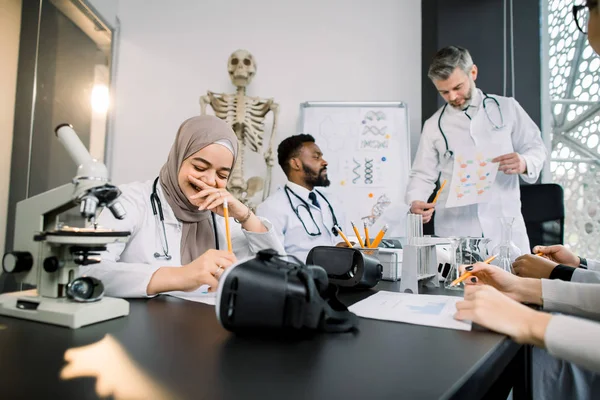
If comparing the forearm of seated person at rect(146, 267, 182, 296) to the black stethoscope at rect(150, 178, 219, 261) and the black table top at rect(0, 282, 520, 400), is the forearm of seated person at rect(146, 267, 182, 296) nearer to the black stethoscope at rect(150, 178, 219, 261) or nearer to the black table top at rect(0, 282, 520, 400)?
the black table top at rect(0, 282, 520, 400)

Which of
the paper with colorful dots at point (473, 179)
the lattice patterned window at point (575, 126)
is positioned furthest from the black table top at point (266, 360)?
the lattice patterned window at point (575, 126)

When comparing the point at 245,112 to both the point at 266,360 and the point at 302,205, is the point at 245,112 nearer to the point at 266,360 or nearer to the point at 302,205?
the point at 302,205

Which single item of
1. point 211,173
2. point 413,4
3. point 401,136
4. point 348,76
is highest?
point 413,4

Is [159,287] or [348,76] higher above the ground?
[348,76]

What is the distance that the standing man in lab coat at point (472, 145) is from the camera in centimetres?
223

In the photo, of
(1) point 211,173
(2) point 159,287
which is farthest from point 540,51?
(2) point 159,287

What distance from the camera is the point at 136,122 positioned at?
3801 millimetres

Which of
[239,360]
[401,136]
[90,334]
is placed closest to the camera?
[239,360]

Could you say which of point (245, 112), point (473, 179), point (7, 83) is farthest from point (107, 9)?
point (473, 179)

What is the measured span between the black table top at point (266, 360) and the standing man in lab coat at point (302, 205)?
5.84 ft

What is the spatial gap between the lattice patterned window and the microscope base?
2.95m

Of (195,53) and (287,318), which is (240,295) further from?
(195,53)

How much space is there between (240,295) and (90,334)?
0.81ft

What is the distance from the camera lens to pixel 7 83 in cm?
265
